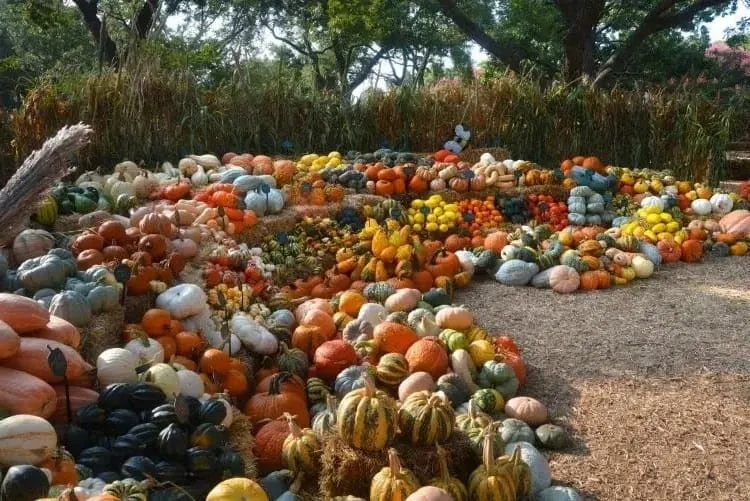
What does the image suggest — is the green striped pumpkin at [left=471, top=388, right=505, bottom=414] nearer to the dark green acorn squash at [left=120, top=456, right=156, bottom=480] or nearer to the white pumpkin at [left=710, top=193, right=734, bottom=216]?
the dark green acorn squash at [left=120, top=456, right=156, bottom=480]

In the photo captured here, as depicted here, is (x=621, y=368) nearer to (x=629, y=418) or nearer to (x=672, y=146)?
(x=629, y=418)

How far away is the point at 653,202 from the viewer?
9.00 meters

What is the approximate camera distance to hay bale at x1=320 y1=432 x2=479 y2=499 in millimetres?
2959

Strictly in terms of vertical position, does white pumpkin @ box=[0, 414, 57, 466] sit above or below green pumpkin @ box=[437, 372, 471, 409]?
above

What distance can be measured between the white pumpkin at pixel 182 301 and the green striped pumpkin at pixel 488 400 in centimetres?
204

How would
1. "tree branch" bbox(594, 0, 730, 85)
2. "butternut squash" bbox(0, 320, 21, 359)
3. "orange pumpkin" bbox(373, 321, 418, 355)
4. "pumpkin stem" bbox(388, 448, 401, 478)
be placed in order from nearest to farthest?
"pumpkin stem" bbox(388, 448, 401, 478) < "butternut squash" bbox(0, 320, 21, 359) < "orange pumpkin" bbox(373, 321, 418, 355) < "tree branch" bbox(594, 0, 730, 85)

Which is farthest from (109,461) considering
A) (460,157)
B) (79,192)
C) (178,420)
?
(460,157)

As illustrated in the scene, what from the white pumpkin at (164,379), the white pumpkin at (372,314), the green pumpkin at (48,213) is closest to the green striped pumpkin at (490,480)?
the white pumpkin at (164,379)

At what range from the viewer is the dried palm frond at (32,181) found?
4109 millimetres

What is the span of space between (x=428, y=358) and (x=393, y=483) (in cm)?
159

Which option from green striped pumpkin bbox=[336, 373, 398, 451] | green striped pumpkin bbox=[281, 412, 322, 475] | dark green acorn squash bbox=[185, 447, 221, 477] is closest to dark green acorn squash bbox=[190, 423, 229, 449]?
dark green acorn squash bbox=[185, 447, 221, 477]

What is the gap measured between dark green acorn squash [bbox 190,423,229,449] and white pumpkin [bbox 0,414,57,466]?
23.4 inches

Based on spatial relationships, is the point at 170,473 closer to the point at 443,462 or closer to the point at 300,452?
the point at 300,452

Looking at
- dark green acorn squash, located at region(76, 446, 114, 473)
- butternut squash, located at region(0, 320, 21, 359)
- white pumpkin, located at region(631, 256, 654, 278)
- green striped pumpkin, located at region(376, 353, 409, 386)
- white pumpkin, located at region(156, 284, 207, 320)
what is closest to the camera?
dark green acorn squash, located at region(76, 446, 114, 473)
